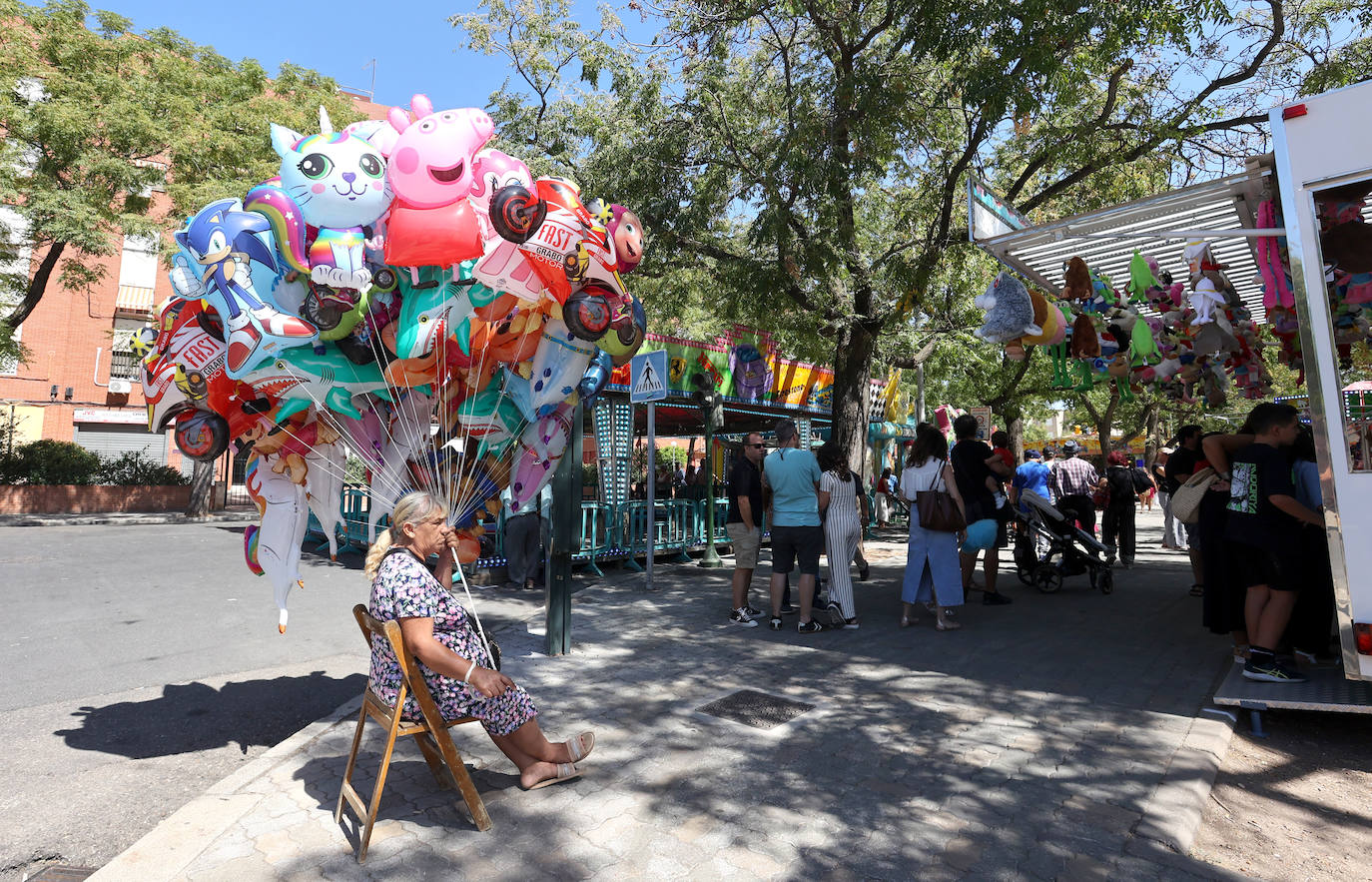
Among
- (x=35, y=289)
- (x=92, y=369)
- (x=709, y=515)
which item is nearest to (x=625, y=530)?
(x=709, y=515)

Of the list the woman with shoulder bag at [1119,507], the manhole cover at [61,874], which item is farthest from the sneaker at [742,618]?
the woman with shoulder bag at [1119,507]

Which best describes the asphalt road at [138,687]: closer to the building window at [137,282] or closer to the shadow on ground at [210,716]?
the shadow on ground at [210,716]

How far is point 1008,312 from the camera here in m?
5.66

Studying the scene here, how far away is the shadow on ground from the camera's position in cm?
434

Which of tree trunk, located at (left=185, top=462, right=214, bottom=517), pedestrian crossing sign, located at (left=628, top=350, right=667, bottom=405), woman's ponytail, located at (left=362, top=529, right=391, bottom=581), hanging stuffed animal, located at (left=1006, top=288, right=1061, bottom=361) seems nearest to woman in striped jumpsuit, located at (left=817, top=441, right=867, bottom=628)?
hanging stuffed animal, located at (left=1006, top=288, right=1061, bottom=361)

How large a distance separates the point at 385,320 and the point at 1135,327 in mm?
5564

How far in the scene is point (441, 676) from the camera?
10.5ft

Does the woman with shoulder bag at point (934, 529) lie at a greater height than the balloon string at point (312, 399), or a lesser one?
lesser

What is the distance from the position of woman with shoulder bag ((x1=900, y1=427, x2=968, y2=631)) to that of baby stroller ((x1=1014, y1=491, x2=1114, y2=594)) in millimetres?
2190

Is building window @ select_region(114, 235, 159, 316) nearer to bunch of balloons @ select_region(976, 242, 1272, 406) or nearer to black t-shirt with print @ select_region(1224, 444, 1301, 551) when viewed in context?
bunch of balloons @ select_region(976, 242, 1272, 406)

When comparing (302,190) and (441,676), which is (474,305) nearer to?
(302,190)

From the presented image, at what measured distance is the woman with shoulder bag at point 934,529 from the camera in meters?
6.60

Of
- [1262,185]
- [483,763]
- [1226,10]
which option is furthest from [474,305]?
[1226,10]

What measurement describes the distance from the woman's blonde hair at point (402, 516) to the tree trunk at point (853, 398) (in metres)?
8.83
